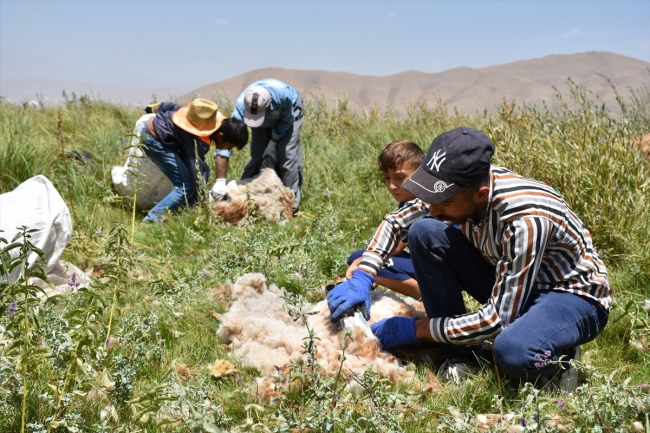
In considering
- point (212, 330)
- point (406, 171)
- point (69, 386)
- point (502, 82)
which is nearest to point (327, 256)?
point (406, 171)

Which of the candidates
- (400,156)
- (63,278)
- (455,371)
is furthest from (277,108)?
(455,371)

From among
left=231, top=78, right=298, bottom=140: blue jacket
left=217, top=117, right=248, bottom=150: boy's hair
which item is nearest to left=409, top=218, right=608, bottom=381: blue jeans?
left=217, top=117, right=248, bottom=150: boy's hair

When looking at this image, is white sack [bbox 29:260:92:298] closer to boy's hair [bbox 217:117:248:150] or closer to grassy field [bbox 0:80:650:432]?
grassy field [bbox 0:80:650:432]

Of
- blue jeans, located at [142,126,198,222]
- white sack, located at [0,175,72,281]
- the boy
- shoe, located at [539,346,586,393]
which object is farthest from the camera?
blue jeans, located at [142,126,198,222]

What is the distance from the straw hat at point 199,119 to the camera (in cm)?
508

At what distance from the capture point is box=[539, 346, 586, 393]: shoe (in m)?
2.22

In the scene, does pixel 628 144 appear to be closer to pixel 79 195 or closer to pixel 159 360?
pixel 159 360

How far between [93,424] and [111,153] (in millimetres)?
4672

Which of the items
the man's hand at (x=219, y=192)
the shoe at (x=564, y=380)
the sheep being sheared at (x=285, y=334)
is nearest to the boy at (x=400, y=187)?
the sheep being sheared at (x=285, y=334)

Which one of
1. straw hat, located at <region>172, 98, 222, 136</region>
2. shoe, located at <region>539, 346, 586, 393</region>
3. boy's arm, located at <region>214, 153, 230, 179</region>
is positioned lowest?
shoe, located at <region>539, 346, 586, 393</region>

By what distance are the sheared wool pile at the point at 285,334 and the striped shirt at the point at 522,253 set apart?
30cm

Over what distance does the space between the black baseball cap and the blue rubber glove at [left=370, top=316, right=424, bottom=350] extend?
0.70 metres

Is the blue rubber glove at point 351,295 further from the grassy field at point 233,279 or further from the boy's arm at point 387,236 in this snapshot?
the grassy field at point 233,279

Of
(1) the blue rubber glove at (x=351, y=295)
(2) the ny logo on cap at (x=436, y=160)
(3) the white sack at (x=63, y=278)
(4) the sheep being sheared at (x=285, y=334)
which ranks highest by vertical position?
(2) the ny logo on cap at (x=436, y=160)
